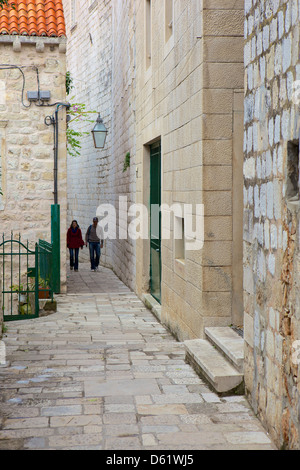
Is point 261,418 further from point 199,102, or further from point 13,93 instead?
point 13,93

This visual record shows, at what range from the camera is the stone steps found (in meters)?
4.82

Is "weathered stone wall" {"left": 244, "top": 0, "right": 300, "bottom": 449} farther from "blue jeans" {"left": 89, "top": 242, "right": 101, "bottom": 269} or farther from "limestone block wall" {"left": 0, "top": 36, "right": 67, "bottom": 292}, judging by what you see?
"blue jeans" {"left": 89, "top": 242, "right": 101, "bottom": 269}

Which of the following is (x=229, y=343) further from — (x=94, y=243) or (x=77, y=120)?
(x=77, y=120)

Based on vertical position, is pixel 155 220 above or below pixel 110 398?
above

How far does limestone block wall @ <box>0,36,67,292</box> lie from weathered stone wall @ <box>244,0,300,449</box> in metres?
7.76

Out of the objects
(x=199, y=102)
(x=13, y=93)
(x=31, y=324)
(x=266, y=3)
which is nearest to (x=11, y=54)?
(x=13, y=93)

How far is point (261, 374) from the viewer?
14.0ft

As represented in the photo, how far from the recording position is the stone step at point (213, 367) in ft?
15.8

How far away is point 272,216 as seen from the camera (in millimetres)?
3961

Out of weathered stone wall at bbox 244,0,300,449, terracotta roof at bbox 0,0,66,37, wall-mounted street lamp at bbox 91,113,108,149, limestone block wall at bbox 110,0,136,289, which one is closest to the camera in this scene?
weathered stone wall at bbox 244,0,300,449

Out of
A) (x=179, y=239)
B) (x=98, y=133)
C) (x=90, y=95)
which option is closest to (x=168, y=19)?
(x=179, y=239)

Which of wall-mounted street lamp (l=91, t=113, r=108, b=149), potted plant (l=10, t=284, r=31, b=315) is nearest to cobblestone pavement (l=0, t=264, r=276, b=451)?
potted plant (l=10, t=284, r=31, b=315)

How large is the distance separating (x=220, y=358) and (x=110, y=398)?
1041 mm
